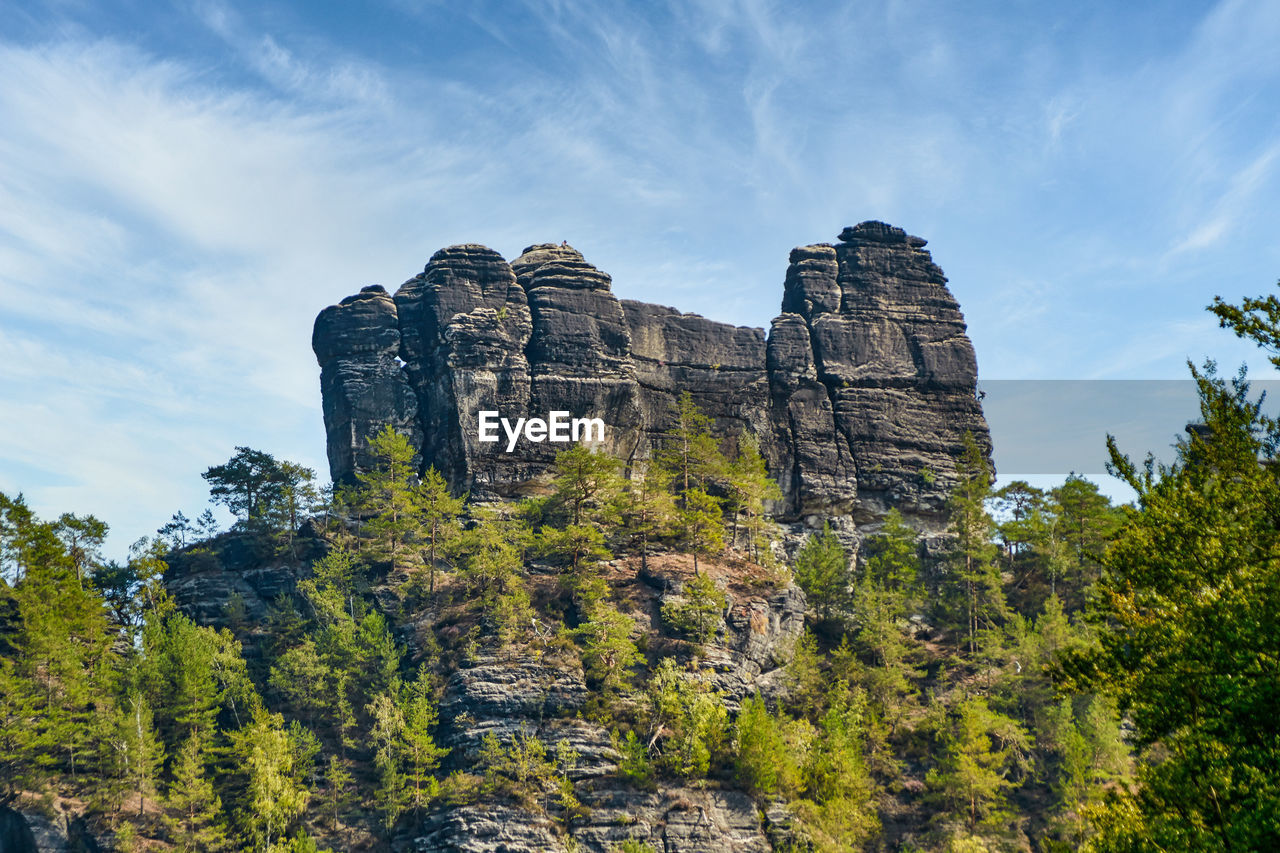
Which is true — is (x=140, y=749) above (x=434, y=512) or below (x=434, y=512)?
below

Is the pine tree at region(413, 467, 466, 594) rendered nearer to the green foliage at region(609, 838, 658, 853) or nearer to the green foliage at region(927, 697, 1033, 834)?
the green foliage at region(609, 838, 658, 853)

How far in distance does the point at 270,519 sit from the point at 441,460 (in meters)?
14.5

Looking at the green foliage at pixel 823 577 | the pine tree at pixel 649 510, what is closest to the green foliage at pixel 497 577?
the pine tree at pixel 649 510

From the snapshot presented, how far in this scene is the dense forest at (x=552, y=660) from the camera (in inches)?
2184

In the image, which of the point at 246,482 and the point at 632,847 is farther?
the point at 246,482

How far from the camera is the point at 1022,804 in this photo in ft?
197

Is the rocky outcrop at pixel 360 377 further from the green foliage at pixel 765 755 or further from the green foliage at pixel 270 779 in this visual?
the green foliage at pixel 765 755

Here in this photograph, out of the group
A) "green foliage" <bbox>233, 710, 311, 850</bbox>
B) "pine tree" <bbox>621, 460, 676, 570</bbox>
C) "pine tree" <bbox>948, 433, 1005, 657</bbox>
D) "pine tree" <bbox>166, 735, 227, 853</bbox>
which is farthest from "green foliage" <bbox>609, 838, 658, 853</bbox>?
"pine tree" <bbox>948, 433, 1005, 657</bbox>

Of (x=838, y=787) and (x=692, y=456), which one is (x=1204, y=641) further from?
(x=692, y=456)

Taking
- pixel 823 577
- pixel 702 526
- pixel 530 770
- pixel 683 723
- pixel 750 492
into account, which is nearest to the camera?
pixel 530 770

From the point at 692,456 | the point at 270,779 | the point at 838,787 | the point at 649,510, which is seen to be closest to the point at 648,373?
the point at 692,456

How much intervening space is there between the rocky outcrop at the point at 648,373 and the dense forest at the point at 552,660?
753 centimetres

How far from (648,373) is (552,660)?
33.7 meters

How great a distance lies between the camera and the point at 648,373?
8900cm
